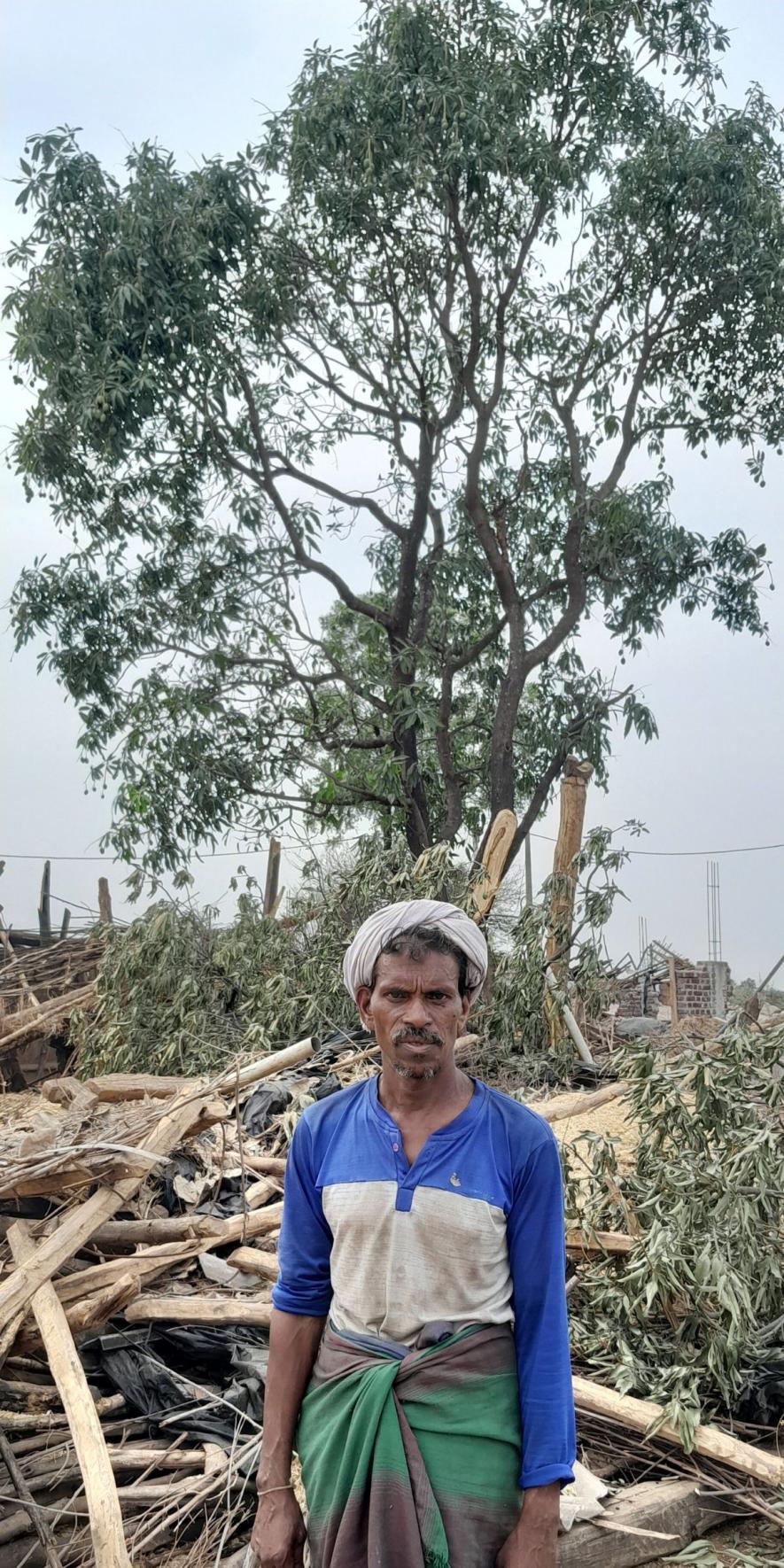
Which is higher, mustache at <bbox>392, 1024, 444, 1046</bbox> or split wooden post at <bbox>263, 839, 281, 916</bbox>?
split wooden post at <bbox>263, 839, 281, 916</bbox>

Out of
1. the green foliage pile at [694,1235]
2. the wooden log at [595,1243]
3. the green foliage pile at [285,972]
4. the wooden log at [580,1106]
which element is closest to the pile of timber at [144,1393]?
the green foliage pile at [694,1235]

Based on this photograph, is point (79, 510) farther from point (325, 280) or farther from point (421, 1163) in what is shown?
point (421, 1163)

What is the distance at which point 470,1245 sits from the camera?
1.75 metres

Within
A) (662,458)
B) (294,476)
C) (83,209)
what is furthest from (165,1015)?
(662,458)

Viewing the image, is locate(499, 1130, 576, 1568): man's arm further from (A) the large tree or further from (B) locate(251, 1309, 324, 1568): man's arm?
(A) the large tree

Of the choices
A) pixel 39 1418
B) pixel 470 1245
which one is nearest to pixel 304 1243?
pixel 470 1245

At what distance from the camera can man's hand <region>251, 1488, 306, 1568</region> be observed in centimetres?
188

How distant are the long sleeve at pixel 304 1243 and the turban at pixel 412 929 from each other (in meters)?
0.25

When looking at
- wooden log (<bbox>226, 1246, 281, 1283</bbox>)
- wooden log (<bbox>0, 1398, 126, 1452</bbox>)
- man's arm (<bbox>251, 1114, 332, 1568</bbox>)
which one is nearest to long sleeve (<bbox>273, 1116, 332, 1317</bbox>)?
man's arm (<bbox>251, 1114, 332, 1568</bbox>)

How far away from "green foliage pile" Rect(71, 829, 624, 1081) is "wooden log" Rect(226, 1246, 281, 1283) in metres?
3.02

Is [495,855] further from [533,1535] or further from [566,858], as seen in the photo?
[533,1535]

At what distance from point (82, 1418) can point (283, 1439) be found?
1406 mm

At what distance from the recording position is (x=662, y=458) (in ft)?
41.6

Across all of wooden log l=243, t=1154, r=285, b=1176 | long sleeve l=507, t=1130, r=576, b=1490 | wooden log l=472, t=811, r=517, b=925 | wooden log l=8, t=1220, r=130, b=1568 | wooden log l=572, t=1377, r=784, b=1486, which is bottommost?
wooden log l=572, t=1377, r=784, b=1486
